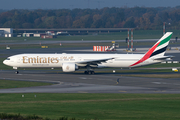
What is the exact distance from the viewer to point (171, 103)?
103 ft

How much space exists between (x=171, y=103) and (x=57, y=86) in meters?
18.6

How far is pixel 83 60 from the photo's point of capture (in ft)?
190

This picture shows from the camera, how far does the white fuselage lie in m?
56.8

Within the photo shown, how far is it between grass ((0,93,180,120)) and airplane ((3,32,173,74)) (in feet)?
66.4

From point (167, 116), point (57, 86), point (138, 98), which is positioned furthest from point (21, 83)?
point (167, 116)

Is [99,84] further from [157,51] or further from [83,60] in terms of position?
[157,51]

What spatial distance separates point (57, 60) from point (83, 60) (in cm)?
517

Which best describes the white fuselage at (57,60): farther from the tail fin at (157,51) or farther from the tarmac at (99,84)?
the tarmac at (99,84)

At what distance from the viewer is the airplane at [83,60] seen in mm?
56694

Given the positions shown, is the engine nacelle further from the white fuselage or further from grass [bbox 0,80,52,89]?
grass [bbox 0,80,52,89]

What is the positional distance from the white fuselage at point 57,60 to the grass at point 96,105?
66.6 ft

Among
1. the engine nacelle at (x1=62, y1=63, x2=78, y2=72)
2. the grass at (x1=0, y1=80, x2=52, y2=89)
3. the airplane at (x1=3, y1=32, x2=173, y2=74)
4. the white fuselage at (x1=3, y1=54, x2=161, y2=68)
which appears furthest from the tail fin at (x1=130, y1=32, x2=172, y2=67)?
the grass at (x1=0, y1=80, x2=52, y2=89)

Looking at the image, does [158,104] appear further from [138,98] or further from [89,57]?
[89,57]

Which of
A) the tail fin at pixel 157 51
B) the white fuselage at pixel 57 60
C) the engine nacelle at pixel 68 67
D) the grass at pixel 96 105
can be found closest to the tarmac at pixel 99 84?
the engine nacelle at pixel 68 67
